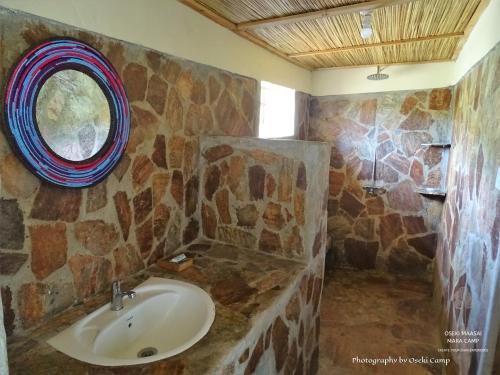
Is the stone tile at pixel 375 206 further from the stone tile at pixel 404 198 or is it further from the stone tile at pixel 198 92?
the stone tile at pixel 198 92

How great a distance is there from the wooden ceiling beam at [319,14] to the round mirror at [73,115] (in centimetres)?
118

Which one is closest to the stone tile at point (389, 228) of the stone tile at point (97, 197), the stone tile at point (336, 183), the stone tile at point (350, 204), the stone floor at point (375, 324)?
the stone tile at point (350, 204)

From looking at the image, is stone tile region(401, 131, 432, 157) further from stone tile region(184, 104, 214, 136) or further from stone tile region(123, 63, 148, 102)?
stone tile region(123, 63, 148, 102)

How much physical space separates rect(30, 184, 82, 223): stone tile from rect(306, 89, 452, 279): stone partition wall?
2.85m

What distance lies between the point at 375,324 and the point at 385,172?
5.09ft

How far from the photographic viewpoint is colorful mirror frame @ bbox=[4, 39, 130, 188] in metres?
0.98

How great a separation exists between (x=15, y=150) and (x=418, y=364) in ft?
8.60

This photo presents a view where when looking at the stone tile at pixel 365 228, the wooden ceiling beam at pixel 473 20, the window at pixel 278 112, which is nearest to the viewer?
the wooden ceiling beam at pixel 473 20

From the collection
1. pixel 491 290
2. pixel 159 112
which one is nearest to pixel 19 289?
pixel 159 112

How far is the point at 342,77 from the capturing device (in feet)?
11.1

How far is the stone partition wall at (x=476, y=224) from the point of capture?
138 cm

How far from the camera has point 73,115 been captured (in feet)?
3.80

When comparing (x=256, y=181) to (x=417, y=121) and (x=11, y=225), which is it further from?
(x=417, y=121)

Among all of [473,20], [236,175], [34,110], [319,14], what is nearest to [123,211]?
[34,110]
